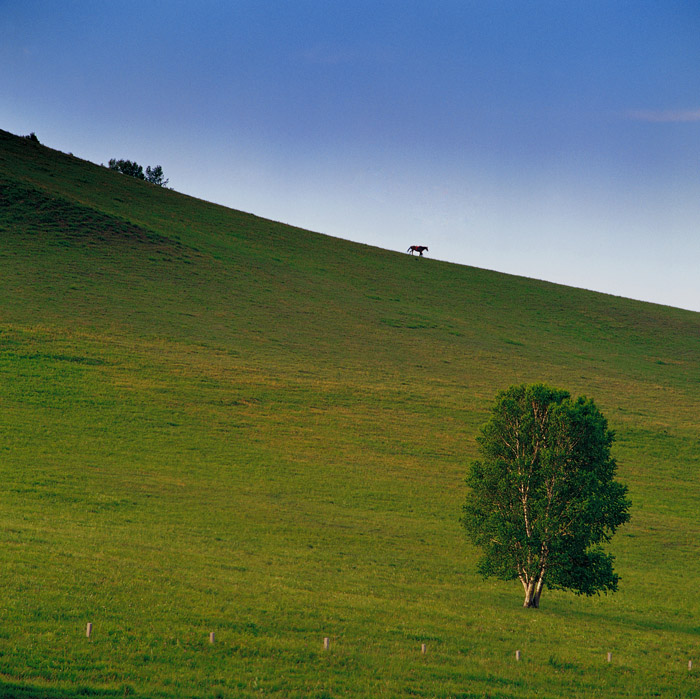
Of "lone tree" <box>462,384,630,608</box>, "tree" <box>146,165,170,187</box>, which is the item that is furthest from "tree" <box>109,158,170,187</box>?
"lone tree" <box>462,384,630,608</box>

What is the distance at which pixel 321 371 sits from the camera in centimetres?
5788

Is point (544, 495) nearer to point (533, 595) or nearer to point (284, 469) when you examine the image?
point (533, 595)

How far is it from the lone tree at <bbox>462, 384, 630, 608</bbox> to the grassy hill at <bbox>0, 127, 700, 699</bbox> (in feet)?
4.83

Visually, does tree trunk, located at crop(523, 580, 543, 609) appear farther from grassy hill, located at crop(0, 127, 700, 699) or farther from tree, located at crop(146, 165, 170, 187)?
tree, located at crop(146, 165, 170, 187)

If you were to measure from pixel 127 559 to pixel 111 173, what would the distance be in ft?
347

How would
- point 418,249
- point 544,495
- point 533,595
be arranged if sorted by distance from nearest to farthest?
point 533,595 → point 544,495 → point 418,249

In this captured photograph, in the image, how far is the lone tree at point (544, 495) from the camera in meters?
24.7

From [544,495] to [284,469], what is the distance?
16.5 metres

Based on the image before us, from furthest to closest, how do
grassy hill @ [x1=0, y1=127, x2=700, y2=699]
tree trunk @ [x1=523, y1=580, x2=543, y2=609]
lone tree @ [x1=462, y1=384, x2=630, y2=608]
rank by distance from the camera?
1. tree trunk @ [x1=523, y1=580, x2=543, y2=609]
2. lone tree @ [x1=462, y1=384, x2=630, y2=608]
3. grassy hill @ [x1=0, y1=127, x2=700, y2=699]

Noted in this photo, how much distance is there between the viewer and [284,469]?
38.6 metres

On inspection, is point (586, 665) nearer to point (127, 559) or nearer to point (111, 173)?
point (127, 559)

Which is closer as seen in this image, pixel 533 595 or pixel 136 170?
pixel 533 595

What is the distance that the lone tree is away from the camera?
24.7 meters

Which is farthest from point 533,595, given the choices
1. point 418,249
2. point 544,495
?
point 418,249
